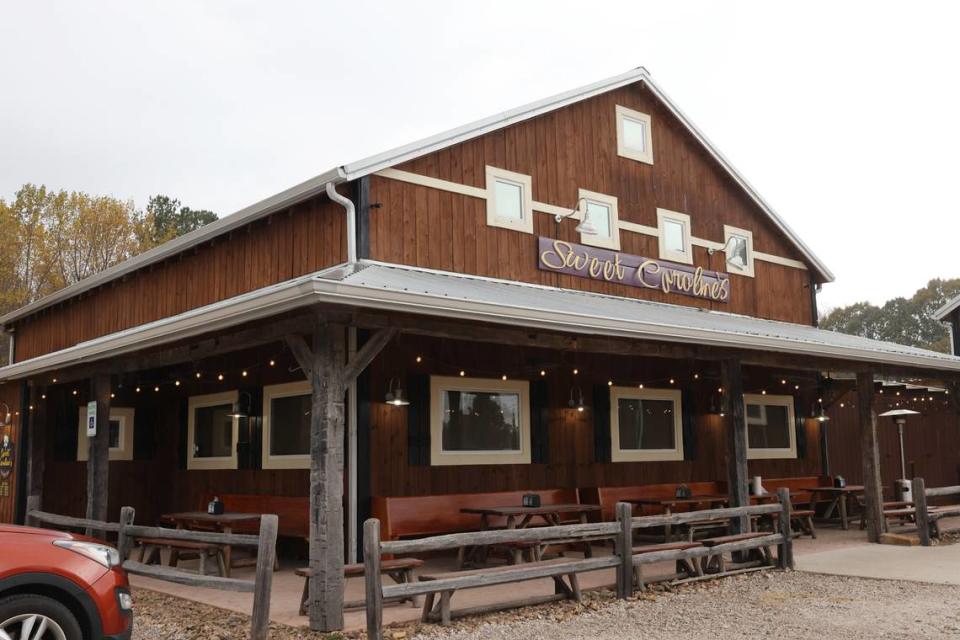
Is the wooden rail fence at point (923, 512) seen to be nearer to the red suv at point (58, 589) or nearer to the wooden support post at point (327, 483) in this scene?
the wooden support post at point (327, 483)

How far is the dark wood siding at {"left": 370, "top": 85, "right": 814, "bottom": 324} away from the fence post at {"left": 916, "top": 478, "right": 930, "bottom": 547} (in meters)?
4.18

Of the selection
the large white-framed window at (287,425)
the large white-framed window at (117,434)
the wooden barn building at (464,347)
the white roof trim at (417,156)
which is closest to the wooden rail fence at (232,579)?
the wooden barn building at (464,347)

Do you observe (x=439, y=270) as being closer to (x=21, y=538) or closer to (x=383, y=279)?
(x=383, y=279)

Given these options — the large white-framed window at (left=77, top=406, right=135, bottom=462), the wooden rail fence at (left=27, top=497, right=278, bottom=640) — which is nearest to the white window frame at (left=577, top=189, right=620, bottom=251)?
the wooden rail fence at (left=27, top=497, right=278, bottom=640)

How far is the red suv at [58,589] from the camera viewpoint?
541 centimetres

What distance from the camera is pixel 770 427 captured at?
16.7 metres

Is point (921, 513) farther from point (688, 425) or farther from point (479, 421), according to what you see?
point (479, 421)

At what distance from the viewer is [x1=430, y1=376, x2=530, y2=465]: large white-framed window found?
11625 millimetres

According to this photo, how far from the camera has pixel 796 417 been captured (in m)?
17.1

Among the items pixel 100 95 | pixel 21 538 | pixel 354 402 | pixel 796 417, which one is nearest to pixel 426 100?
pixel 100 95

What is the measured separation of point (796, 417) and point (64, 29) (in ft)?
87.1

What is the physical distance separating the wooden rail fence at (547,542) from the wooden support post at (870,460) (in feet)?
9.15

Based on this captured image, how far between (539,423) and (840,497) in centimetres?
615

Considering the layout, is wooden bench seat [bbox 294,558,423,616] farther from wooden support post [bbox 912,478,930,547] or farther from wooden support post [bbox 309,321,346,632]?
wooden support post [bbox 912,478,930,547]
